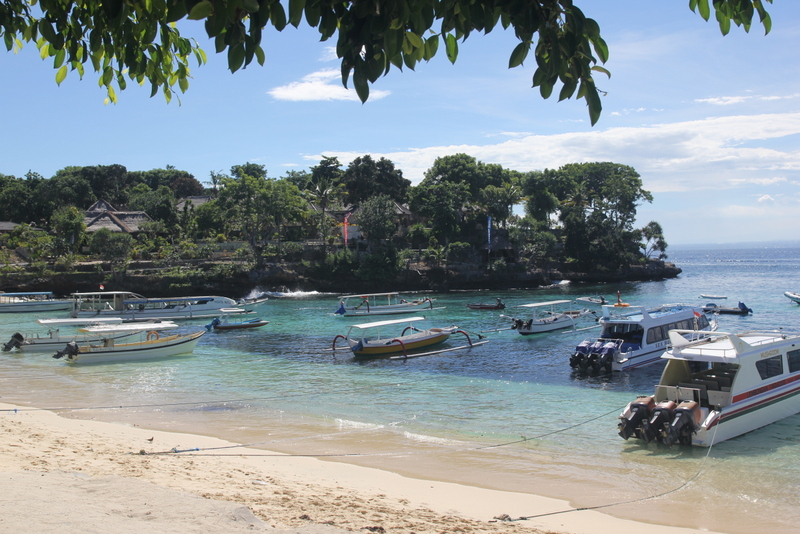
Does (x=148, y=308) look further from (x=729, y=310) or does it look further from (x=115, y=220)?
(x=729, y=310)

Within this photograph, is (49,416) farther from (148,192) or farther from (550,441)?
(148,192)

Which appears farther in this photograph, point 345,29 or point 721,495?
point 721,495

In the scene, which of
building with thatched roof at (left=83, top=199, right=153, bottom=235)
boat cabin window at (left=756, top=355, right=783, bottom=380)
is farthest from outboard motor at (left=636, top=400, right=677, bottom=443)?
building with thatched roof at (left=83, top=199, right=153, bottom=235)

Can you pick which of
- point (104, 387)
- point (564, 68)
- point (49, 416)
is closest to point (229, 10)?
point (564, 68)

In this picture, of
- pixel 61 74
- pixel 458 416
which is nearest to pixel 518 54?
pixel 61 74

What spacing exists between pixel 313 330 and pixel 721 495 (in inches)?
1239

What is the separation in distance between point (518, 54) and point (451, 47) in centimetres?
54

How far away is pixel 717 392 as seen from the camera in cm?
1500

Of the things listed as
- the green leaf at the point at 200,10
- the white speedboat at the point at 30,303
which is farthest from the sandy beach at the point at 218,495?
the white speedboat at the point at 30,303

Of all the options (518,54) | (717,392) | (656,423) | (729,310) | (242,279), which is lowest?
(729,310)

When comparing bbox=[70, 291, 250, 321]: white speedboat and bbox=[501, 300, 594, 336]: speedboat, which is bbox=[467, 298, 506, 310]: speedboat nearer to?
bbox=[501, 300, 594, 336]: speedboat

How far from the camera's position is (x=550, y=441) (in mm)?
15195

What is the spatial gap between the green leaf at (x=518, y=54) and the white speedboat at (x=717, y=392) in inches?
512

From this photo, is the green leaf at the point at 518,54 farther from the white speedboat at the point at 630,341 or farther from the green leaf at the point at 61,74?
the white speedboat at the point at 630,341
